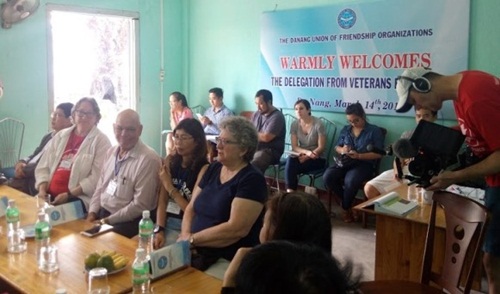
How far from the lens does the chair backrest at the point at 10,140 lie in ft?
16.0

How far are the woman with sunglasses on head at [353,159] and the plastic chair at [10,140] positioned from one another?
3196mm

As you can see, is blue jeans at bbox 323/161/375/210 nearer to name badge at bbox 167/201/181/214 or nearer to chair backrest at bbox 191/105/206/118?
name badge at bbox 167/201/181/214

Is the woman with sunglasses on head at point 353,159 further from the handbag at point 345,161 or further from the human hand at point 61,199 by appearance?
the human hand at point 61,199

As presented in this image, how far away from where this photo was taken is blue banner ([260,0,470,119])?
4020 mm

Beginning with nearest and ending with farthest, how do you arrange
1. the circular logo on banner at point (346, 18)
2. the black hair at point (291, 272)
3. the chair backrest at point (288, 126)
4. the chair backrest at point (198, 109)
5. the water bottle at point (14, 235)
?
the black hair at point (291, 272) < the water bottle at point (14, 235) < the circular logo on banner at point (346, 18) < the chair backrest at point (288, 126) < the chair backrest at point (198, 109)

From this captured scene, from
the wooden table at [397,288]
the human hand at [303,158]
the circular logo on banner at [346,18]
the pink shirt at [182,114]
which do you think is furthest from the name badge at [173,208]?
the pink shirt at [182,114]

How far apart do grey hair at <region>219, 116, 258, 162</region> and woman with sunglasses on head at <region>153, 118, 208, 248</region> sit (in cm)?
32

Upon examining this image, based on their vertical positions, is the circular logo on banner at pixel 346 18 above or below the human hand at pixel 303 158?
above

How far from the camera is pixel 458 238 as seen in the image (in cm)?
191

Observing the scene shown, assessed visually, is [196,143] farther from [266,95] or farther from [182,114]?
[182,114]

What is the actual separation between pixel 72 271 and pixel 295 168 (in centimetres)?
314

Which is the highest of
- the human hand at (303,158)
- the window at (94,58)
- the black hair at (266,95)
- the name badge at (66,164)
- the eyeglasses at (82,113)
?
the window at (94,58)

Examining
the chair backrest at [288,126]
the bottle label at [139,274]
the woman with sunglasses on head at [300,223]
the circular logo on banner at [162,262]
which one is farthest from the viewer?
the chair backrest at [288,126]

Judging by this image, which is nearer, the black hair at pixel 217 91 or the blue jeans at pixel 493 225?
the blue jeans at pixel 493 225
